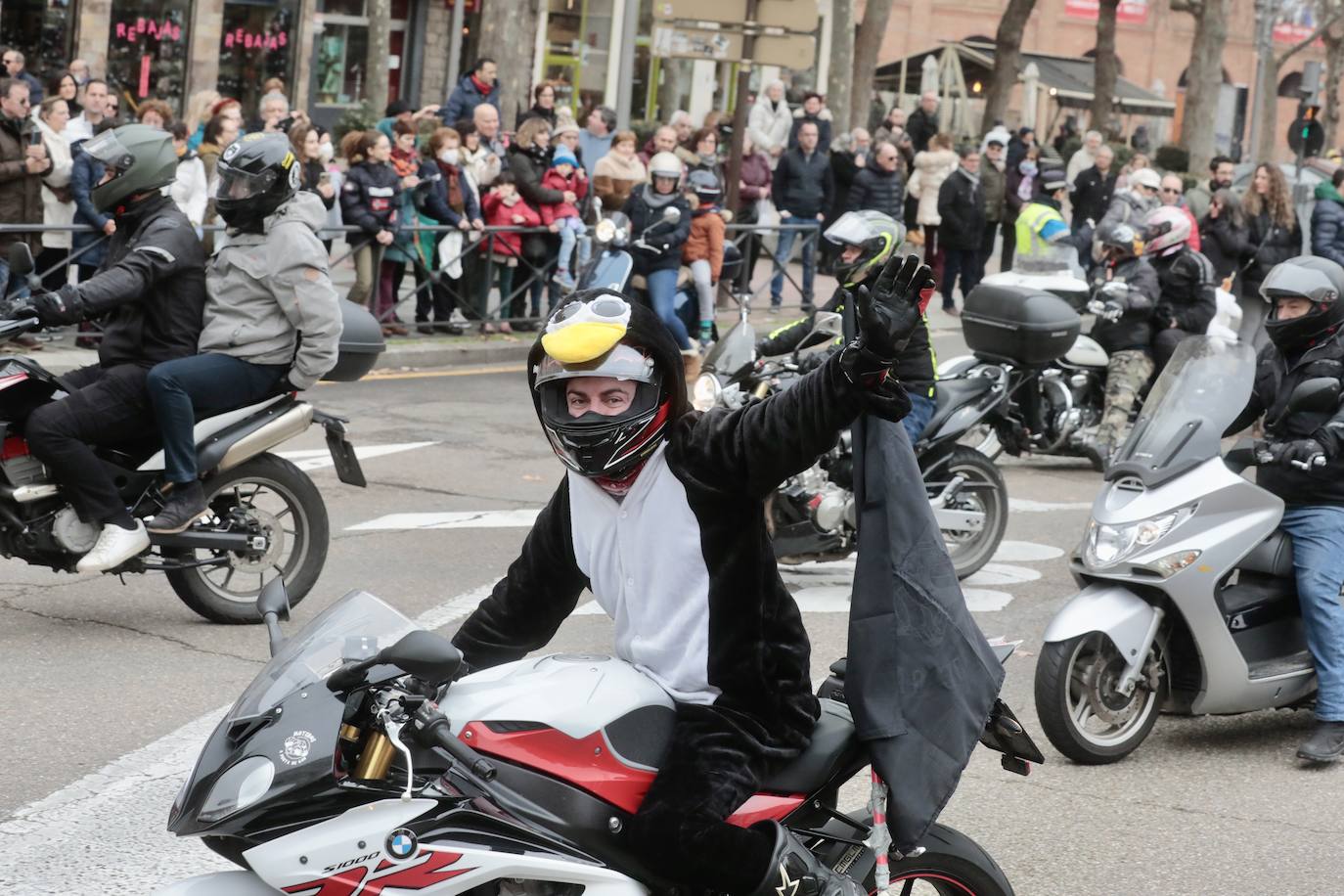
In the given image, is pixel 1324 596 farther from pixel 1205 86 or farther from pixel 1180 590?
pixel 1205 86

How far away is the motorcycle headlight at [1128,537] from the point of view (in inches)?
244

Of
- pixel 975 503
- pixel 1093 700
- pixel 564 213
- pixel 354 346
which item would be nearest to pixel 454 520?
pixel 354 346

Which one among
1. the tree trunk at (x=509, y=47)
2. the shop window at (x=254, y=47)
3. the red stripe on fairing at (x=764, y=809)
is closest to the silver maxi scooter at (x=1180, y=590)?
the red stripe on fairing at (x=764, y=809)

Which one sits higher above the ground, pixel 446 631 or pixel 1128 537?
pixel 1128 537

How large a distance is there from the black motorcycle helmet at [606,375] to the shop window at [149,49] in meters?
23.2

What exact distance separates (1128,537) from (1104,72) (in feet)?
113

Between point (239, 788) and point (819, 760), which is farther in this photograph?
point (819, 760)

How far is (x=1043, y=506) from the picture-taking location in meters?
11.1

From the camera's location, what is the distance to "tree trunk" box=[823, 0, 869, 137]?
29.4 m

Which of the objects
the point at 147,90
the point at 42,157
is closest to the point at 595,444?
the point at 42,157

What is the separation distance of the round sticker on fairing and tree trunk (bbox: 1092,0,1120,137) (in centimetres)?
3606

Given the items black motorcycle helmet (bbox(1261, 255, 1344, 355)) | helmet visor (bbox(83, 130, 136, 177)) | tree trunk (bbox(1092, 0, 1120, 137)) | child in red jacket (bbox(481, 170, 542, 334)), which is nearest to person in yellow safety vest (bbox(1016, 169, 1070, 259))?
child in red jacket (bbox(481, 170, 542, 334))

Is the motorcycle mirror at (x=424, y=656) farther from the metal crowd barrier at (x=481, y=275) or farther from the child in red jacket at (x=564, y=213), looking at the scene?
the child in red jacket at (x=564, y=213)

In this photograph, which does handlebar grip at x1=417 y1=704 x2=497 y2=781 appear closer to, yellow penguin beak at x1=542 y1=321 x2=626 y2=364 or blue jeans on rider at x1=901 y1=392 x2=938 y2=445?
yellow penguin beak at x1=542 y1=321 x2=626 y2=364
